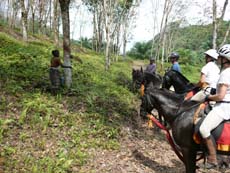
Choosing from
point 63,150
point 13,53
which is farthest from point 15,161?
point 13,53

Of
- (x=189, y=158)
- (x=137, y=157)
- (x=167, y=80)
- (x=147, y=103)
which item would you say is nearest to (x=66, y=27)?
(x=167, y=80)

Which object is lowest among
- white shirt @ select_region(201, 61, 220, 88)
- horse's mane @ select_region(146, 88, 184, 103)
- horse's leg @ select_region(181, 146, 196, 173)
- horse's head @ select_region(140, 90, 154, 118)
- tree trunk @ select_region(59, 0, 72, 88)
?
horse's leg @ select_region(181, 146, 196, 173)

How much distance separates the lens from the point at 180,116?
220 inches

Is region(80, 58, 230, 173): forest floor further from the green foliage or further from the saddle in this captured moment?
the green foliage

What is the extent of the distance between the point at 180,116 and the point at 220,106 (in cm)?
96

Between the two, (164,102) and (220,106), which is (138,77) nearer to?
(164,102)

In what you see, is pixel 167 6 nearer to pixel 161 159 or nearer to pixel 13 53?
pixel 13 53

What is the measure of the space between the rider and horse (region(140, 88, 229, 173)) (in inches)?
7.7

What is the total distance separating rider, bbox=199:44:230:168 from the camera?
461 centimetres

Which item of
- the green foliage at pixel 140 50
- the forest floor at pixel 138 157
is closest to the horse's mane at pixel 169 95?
the forest floor at pixel 138 157

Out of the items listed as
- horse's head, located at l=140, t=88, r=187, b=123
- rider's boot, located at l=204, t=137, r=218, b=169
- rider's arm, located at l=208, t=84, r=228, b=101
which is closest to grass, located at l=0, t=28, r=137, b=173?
horse's head, located at l=140, t=88, r=187, b=123

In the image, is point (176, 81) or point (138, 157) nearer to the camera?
point (138, 157)

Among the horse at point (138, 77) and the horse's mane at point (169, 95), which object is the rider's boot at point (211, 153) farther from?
the horse at point (138, 77)

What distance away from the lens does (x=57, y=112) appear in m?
7.99
